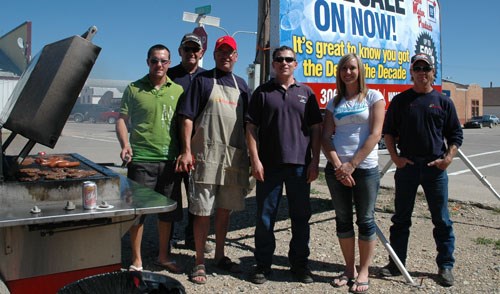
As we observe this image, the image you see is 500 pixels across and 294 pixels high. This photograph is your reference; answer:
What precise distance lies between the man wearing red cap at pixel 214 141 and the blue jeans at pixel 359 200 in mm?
748

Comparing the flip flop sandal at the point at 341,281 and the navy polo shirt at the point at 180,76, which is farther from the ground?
the navy polo shirt at the point at 180,76

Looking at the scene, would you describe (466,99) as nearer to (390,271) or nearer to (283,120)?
(390,271)

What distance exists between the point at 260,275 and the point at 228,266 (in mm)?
389

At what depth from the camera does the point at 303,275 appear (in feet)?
13.0

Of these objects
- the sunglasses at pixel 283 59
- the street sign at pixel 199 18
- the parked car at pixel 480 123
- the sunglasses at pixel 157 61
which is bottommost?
the parked car at pixel 480 123

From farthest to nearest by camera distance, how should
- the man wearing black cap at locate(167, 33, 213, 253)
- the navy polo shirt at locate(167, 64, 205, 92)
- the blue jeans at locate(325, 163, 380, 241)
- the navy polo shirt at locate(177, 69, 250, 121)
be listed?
the navy polo shirt at locate(167, 64, 205, 92) → the man wearing black cap at locate(167, 33, 213, 253) → the navy polo shirt at locate(177, 69, 250, 121) → the blue jeans at locate(325, 163, 380, 241)

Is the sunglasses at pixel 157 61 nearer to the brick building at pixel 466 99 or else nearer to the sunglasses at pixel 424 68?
the sunglasses at pixel 424 68

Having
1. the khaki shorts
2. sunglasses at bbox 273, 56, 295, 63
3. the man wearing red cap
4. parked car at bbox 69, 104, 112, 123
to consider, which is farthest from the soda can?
parked car at bbox 69, 104, 112, 123

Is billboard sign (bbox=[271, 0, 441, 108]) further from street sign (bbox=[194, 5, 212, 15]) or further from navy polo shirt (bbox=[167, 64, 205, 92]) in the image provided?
street sign (bbox=[194, 5, 212, 15])

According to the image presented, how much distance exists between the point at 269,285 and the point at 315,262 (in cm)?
78

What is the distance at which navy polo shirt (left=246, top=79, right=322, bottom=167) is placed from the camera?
12.1 ft

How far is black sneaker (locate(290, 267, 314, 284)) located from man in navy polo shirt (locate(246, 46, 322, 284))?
0.28 metres

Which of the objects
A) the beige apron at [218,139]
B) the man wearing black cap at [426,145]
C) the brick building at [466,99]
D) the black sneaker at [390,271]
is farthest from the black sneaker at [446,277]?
the brick building at [466,99]

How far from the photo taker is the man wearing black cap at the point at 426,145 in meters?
3.81
